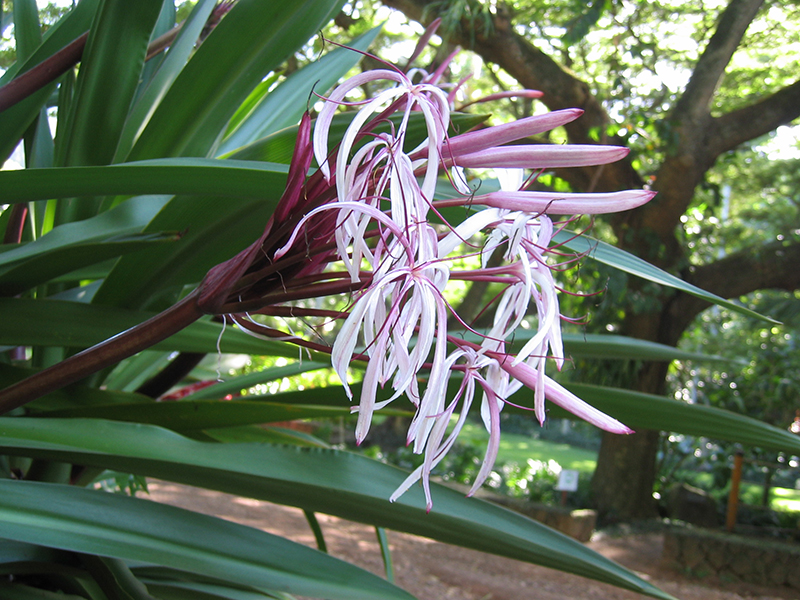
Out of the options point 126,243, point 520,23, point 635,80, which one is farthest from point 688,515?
point 126,243

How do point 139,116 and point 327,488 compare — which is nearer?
point 327,488

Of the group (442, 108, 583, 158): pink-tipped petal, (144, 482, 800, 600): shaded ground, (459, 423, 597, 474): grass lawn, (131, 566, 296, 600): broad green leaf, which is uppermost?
(442, 108, 583, 158): pink-tipped petal

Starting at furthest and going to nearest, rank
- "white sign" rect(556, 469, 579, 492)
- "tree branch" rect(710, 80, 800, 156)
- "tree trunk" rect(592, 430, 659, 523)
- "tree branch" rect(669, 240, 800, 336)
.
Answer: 1. "tree trunk" rect(592, 430, 659, 523)
2. "tree branch" rect(669, 240, 800, 336)
3. "tree branch" rect(710, 80, 800, 156)
4. "white sign" rect(556, 469, 579, 492)

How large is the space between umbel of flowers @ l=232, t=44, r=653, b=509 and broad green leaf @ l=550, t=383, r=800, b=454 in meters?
0.23

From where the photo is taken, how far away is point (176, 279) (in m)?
0.61

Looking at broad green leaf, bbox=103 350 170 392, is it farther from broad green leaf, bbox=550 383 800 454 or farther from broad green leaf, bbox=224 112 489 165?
broad green leaf, bbox=550 383 800 454

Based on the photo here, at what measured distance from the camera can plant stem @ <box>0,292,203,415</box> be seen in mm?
338

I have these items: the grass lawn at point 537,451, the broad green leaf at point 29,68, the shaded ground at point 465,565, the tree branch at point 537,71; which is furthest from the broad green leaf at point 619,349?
the grass lawn at point 537,451

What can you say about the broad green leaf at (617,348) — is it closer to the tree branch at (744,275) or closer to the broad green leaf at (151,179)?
the broad green leaf at (151,179)

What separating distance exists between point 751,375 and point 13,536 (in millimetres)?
6509

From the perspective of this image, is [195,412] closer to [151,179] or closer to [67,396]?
[67,396]

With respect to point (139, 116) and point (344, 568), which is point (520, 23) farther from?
point (344, 568)

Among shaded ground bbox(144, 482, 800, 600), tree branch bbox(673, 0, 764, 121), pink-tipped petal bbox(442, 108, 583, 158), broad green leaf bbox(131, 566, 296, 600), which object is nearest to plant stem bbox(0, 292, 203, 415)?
pink-tipped petal bbox(442, 108, 583, 158)

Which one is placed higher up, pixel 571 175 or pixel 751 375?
pixel 571 175
